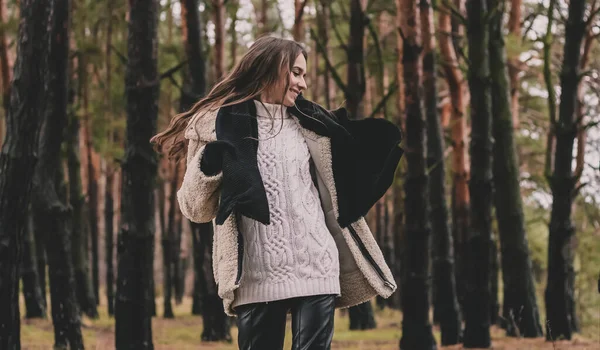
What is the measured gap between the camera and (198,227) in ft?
46.8

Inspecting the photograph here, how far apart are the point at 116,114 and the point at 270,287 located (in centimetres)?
1962

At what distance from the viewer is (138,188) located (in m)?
8.85

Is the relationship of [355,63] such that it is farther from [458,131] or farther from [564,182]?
[564,182]

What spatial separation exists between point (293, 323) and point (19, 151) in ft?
15.1

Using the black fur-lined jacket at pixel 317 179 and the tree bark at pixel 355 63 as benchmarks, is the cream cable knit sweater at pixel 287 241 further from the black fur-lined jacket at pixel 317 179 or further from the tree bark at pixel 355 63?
the tree bark at pixel 355 63

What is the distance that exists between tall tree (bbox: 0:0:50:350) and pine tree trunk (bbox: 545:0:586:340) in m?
6.36

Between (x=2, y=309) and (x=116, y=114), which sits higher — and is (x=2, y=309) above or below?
below

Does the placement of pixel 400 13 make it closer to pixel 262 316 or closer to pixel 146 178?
pixel 146 178

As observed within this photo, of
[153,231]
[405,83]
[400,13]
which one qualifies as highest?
[400,13]

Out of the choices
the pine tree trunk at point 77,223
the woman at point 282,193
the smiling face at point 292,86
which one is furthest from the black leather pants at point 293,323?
the pine tree trunk at point 77,223

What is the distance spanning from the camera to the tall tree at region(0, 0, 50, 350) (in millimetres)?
7773

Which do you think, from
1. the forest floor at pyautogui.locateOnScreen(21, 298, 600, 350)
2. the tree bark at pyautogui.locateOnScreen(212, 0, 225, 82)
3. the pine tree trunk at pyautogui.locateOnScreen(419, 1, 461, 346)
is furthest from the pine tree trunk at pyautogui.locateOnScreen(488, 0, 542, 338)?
the tree bark at pyautogui.locateOnScreen(212, 0, 225, 82)

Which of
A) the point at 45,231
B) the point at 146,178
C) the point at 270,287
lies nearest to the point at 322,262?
the point at 270,287

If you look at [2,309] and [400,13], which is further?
[400,13]
